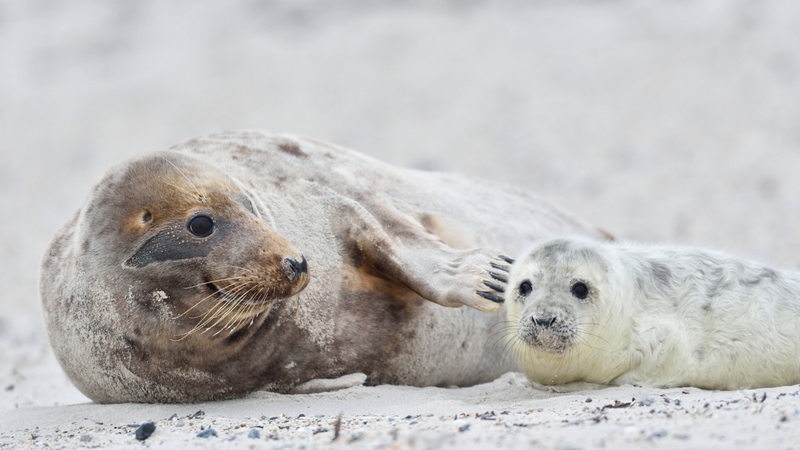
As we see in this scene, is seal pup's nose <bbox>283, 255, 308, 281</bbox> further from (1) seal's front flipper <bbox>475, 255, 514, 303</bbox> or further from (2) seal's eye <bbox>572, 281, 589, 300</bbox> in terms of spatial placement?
(2) seal's eye <bbox>572, 281, 589, 300</bbox>

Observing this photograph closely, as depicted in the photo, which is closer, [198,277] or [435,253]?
[198,277]

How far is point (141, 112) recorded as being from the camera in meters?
14.2

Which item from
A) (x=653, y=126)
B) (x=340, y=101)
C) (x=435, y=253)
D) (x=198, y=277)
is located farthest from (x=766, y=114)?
(x=198, y=277)

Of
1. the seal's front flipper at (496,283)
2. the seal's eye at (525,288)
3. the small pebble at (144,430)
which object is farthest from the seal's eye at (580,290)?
the small pebble at (144,430)

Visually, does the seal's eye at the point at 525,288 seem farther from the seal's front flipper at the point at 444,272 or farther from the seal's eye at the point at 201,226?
the seal's eye at the point at 201,226

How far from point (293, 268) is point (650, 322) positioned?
4.24 ft

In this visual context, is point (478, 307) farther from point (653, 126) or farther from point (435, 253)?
point (653, 126)

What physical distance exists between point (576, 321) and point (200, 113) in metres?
10.2

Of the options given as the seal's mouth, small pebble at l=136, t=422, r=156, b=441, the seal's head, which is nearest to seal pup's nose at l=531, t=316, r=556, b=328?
the seal's head

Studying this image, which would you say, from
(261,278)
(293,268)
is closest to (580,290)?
(293,268)

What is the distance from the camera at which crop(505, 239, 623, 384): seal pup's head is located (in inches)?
165

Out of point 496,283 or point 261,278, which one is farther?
point 496,283

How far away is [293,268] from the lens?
13.1 feet

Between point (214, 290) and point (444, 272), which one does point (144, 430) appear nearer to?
point (214, 290)
